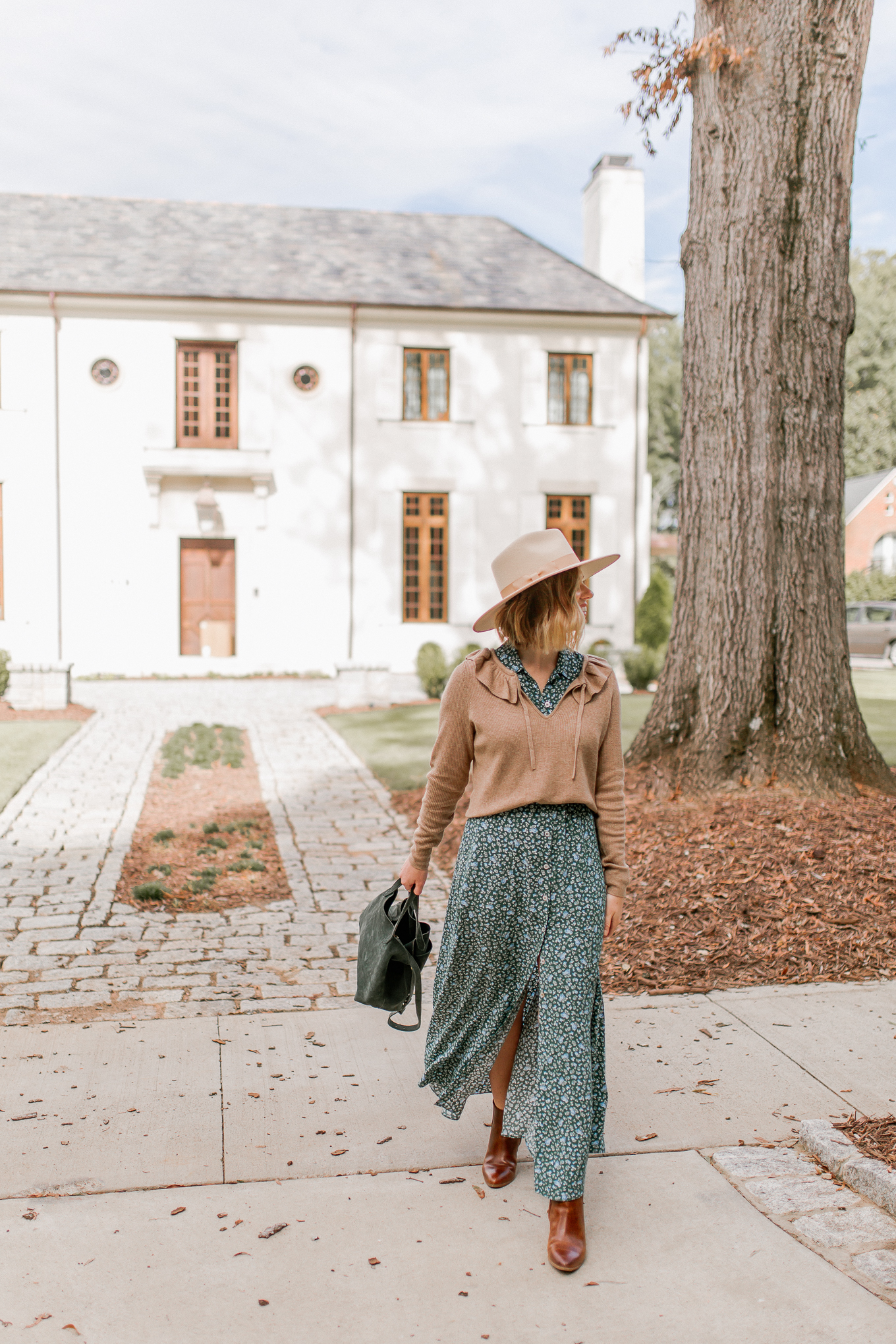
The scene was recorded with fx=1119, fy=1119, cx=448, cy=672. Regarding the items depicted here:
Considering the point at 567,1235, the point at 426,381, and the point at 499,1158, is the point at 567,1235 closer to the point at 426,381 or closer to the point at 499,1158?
the point at 499,1158

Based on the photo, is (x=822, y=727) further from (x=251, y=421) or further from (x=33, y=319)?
(x=33, y=319)

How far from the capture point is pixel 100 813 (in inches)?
337

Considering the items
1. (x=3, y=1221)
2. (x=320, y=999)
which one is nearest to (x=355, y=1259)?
(x=3, y=1221)

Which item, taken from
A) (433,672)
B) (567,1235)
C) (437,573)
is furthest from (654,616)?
(567,1235)

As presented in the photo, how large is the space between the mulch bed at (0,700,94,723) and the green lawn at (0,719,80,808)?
254 millimetres

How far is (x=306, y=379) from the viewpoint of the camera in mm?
21953

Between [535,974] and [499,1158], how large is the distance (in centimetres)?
62

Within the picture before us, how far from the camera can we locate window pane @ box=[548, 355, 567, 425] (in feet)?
74.3

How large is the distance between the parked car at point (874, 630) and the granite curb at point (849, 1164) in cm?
2363

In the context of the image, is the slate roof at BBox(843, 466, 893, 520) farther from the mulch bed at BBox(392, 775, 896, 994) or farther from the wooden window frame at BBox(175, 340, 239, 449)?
the mulch bed at BBox(392, 775, 896, 994)

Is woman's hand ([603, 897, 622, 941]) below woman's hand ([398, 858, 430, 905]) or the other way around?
below

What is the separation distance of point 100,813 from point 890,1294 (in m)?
6.96

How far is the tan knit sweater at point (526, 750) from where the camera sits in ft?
9.78

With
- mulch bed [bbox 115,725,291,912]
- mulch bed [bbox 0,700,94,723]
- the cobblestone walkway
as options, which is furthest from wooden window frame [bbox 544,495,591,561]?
mulch bed [bbox 115,725,291,912]
